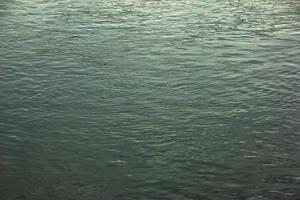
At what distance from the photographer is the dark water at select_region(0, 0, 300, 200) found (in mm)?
7566

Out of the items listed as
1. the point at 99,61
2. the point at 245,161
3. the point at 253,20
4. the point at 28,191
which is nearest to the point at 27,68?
the point at 99,61

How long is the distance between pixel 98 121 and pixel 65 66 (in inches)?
126

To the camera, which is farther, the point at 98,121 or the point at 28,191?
the point at 98,121

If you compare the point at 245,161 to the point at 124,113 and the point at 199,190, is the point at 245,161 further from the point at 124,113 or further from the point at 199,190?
the point at 124,113

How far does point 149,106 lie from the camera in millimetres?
10070

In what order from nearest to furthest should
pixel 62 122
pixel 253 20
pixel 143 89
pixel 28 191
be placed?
pixel 28 191 → pixel 62 122 → pixel 143 89 → pixel 253 20

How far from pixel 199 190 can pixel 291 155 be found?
179 cm

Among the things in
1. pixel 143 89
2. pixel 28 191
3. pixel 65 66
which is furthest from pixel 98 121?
pixel 65 66

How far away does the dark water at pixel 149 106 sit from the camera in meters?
7.57

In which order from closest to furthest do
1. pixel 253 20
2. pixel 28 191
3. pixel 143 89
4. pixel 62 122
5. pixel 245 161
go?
pixel 28 191 < pixel 245 161 < pixel 62 122 < pixel 143 89 < pixel 253 20

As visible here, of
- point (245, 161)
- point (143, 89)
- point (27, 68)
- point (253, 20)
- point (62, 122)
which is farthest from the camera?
point (253, 20)

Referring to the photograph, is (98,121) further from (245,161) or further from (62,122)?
(245,161)

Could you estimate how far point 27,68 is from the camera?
1212 centimetres

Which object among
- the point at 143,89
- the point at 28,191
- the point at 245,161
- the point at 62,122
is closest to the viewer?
the point at 28,191
